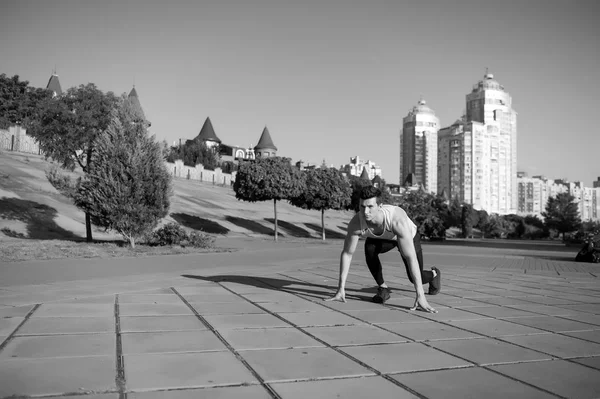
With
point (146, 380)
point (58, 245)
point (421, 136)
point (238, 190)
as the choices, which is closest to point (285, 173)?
point (238, 190)

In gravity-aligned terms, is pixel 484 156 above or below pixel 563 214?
above

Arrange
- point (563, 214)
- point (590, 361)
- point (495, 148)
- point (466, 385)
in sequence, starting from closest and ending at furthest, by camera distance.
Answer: point (466, 385)
point (590, 361)
point (563, 214)
point (495, 148)

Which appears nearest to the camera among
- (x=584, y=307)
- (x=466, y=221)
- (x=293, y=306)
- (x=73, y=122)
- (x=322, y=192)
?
(x=293, y=306)

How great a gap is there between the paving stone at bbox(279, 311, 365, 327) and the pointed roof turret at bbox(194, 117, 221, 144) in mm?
123368

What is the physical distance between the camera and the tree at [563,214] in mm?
66750

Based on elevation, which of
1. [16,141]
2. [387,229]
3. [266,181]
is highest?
[16,141]

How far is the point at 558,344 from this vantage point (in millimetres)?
4438

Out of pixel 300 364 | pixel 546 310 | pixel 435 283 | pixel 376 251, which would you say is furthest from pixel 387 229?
pixel 300 364

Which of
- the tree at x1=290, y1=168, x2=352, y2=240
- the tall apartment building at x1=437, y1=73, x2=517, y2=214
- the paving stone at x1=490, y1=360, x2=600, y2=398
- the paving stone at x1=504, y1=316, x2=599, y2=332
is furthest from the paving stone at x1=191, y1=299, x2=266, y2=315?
the tall apartment building at x1=437, y1=73, x2=517, y2=214

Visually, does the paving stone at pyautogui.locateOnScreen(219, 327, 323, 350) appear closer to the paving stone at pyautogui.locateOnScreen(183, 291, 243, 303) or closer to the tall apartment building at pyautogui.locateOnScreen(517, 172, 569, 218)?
the paving stone at pyautogui.locateOnScreen(183, 291, 243, 303)

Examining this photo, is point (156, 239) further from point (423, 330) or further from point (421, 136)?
point (421, 136)

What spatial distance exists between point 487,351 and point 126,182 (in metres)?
15.5

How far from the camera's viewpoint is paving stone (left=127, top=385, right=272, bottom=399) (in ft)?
9.21

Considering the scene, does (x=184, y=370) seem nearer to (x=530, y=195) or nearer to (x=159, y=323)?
(x=159, y=323)
